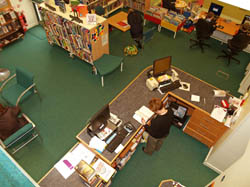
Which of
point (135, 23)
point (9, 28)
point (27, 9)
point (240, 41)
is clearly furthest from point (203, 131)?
point (27, 9)

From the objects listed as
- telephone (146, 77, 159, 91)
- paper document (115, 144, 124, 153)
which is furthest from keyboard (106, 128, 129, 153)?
telephone (146, 77, 159, 91)

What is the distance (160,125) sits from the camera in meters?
3.31

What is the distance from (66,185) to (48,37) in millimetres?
5328

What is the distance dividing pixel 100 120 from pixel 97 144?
1.39 feet

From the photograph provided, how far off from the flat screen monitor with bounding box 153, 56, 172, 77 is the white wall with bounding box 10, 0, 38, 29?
5.63 m

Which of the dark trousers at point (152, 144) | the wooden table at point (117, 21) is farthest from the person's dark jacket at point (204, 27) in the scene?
the dark trousers at point (152, 144)

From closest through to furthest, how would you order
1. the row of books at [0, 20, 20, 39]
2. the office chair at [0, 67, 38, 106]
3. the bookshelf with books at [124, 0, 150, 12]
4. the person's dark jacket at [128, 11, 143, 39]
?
the office chair at [0, 67, 38, 106], the person's dark jacket at [128, 11, 143, 39], the row of books at [0, 20, 20, 39], the bookshelf with books at [124, 0, 150, 12]

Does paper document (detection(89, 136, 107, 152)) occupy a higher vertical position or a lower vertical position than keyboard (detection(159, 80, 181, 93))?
lower

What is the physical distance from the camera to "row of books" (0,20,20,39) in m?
6.50

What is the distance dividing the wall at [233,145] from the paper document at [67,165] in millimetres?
2754

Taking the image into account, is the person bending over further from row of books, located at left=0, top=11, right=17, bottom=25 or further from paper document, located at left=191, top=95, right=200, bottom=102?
row of books, located at left=0, top=11, right=17, bottom=25

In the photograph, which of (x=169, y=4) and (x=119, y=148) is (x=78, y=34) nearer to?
(x=119, y=148)

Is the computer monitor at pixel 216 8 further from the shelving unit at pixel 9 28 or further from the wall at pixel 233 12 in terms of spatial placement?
the shelving unit at pixel 9 28

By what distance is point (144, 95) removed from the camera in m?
4.22
